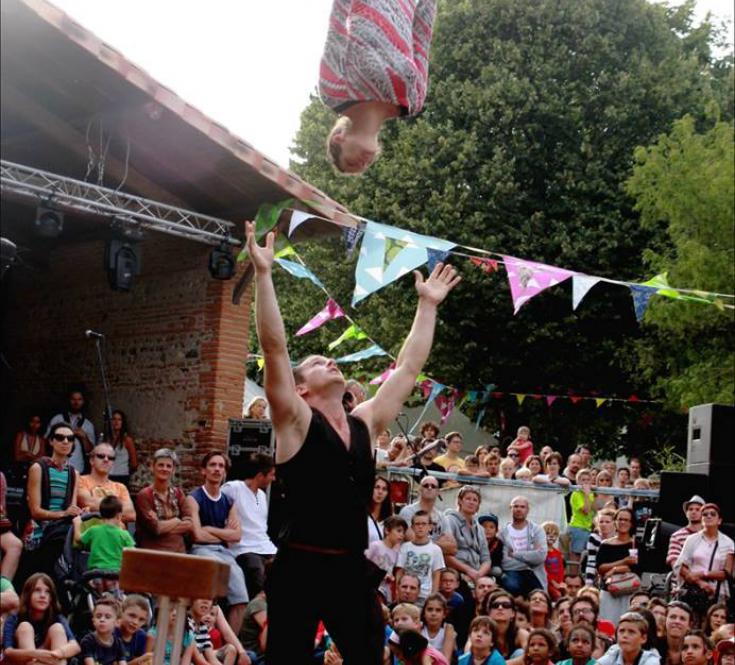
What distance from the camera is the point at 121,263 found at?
416 inches

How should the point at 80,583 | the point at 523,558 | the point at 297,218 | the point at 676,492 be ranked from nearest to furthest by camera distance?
the point at 80,583
the point at 523,558
the point at 676,492
the point at 297,218

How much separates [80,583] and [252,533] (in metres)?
1.51

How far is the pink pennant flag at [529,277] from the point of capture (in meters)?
11.4

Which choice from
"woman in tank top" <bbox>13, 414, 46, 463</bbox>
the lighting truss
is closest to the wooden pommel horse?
the lighting truss

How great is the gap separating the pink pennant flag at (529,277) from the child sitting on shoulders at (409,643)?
158 inches

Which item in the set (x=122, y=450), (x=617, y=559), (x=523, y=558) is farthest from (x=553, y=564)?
(x=122, y=450)

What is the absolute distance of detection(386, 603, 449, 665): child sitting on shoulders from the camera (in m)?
7.50

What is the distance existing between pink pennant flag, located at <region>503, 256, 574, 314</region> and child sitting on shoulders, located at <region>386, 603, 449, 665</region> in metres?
4.01

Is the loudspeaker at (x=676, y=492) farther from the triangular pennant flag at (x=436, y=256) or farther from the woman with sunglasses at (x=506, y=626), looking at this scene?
the triangular pennant flag at (x=436, y=256)

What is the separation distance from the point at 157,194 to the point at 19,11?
7.99 feet

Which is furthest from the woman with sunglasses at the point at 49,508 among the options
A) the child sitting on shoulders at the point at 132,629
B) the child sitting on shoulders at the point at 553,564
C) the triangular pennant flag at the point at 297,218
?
the child sitting on shoulders at the point at 553,564

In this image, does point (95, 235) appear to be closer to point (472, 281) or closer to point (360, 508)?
point (472, 281)

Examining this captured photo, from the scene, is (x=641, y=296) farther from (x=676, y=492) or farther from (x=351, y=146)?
(x=351, y=146)

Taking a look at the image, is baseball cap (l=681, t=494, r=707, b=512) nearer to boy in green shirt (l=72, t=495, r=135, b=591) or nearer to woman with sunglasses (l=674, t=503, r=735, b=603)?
woman with sunglasses (l=674, t=503, r=735, b=603)
